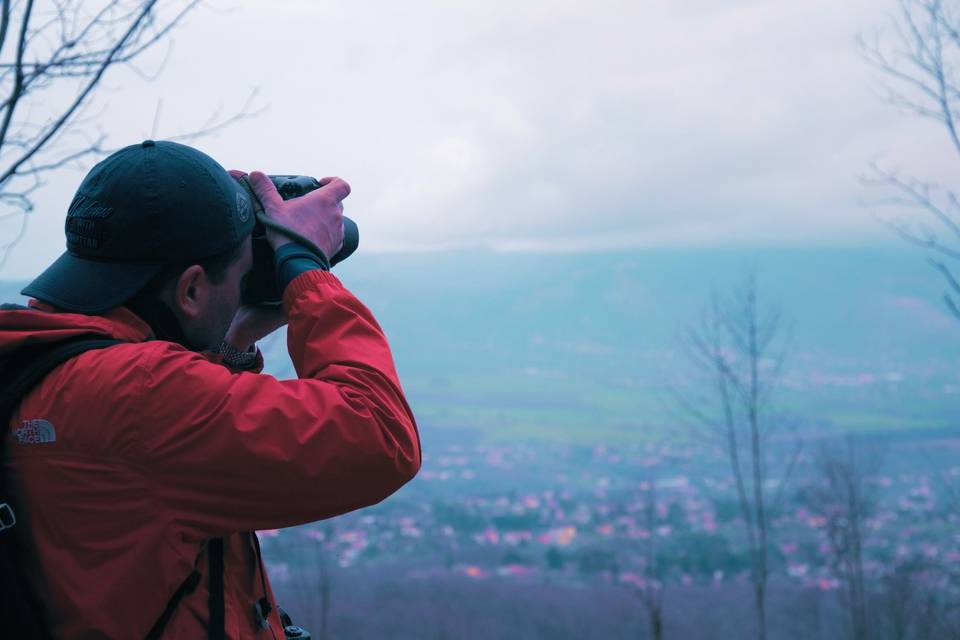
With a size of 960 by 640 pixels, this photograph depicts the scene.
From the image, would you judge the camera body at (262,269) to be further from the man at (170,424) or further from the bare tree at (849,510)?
the bare tree at (849,510)

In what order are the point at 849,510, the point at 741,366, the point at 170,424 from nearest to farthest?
the point at 170,424 < the point at 741,366 < the point at 849,510

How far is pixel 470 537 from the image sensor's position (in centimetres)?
1708

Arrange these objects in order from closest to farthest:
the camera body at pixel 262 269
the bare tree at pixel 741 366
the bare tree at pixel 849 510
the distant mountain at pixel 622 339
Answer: the camera body at pixel 262 269 < the bare tree at pixel 741 366 < the bare tree at pixel 849 510 < the distant mountain at pixel 622 339

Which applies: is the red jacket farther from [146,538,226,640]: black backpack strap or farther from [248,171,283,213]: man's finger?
[248,171,283,213]: man's finger

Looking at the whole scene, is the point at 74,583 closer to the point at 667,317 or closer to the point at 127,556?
the point at 127,556

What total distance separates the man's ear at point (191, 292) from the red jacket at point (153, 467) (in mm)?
108

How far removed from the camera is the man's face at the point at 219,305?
1.25 metres

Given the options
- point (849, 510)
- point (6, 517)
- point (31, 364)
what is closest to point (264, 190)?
point (31, 364)

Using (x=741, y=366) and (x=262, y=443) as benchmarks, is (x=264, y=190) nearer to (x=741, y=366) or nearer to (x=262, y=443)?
(x=262, y=443)

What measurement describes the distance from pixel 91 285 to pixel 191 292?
0.13m

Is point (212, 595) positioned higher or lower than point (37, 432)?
lower

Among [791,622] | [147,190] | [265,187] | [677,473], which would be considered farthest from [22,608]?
[677,473]

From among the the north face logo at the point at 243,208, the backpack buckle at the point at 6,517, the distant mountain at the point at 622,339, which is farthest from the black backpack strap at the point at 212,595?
the distant mountain at the point at 622,339

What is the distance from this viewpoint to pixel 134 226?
1168 mm
